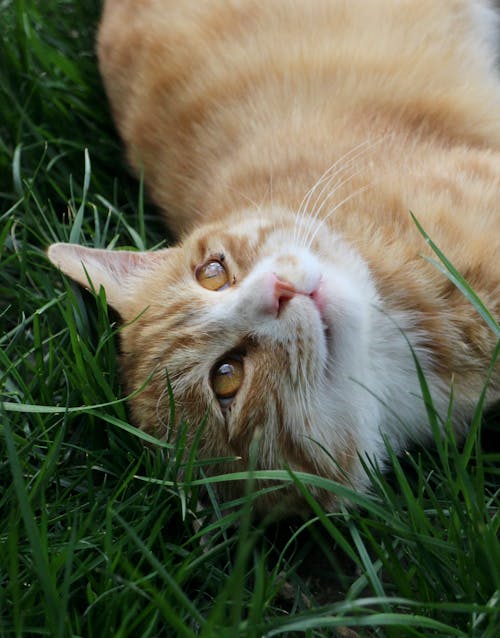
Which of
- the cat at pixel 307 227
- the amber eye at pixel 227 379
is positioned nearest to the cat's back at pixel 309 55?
the cat at pixel 307 227

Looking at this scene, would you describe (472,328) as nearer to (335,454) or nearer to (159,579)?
(335,454)

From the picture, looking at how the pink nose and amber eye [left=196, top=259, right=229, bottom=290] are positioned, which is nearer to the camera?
the pink nose

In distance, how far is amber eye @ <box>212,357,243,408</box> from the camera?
6.80 ft

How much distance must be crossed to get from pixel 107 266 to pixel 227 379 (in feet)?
2.19

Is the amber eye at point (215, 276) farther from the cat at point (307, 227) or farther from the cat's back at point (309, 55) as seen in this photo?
the cat's back at point (309, 55)

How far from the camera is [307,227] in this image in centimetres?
225

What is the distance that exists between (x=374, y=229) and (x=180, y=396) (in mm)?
768

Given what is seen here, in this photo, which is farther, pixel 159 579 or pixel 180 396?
Result: pixel 180 396

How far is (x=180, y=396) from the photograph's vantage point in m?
2.11

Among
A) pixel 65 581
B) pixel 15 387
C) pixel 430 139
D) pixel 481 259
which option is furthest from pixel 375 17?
pixel 65 581

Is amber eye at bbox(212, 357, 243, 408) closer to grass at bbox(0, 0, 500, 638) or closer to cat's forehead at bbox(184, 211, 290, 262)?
grass at bbox(0, 0, 500, 638)

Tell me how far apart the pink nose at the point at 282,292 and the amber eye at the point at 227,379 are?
21 cm

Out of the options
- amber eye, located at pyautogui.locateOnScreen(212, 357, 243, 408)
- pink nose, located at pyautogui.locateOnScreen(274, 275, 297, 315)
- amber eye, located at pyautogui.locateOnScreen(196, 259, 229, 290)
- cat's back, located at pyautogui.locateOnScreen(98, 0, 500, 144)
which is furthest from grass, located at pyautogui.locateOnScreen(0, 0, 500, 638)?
cat's back, located at pyautogui.locateOnScreen(98, 0, 500, 144)

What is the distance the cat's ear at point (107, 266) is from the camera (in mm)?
2309
